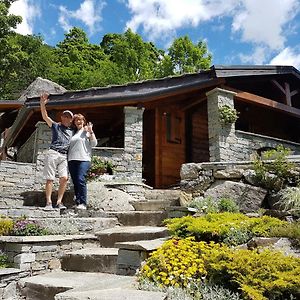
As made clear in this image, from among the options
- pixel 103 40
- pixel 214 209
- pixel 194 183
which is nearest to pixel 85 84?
pixel 103 40

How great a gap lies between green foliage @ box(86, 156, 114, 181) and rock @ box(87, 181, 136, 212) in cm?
128

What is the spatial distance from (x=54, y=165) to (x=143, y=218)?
1662 millimetres

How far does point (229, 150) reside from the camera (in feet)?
33.6

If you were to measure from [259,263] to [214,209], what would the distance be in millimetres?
2514

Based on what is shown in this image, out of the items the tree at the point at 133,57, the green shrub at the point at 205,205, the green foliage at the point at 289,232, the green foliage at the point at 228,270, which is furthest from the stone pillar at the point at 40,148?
the tree at the point at 133,57

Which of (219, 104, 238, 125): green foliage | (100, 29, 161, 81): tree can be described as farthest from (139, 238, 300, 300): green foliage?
(100, 29, 161, 81): tree

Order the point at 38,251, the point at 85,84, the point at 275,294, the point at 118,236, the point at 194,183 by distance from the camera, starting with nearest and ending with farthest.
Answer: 1. the point at 275,294
2. the point at 38,251
3. the point at 118,236
4. the point at 194,183
5. the point at 85,84

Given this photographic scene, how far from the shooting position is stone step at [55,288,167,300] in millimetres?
2479

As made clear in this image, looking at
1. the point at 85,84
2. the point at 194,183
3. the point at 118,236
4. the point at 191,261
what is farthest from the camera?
the point at 85,84

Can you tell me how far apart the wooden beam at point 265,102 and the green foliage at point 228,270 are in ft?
28.6

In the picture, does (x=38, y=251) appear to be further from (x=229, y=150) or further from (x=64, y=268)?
(x=229, y=150)

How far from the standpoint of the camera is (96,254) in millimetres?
4043

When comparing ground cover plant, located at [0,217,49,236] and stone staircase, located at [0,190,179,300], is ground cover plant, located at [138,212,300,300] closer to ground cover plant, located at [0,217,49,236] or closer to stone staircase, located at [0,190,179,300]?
stone staircase, located at [0,190,179,300]

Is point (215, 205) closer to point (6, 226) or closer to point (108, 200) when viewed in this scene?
point (108, 200)
